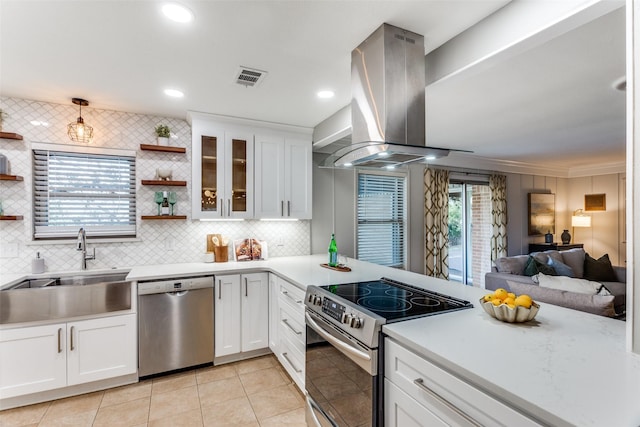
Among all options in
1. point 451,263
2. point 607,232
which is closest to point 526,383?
point 451,263

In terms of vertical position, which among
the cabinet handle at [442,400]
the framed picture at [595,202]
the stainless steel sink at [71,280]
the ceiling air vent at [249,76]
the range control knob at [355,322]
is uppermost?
the ceiling air vent at [249,76]

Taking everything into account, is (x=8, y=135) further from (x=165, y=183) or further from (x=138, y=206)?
(x=165, y=183)

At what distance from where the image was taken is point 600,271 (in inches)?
179

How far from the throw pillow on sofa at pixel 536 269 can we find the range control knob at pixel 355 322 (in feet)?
11.7

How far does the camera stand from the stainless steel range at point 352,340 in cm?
145

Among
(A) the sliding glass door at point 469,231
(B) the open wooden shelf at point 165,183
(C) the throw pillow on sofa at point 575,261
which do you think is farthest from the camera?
(A) the sliding glass door at point 469,231

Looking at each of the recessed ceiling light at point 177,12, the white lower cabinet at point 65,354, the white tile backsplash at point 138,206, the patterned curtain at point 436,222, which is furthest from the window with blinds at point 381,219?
the recessed ceiling light at point 177,12

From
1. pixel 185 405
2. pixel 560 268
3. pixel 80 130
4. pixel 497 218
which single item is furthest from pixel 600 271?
pixel 80 130

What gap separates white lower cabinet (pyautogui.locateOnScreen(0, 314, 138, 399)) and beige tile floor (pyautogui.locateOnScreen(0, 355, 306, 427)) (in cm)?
16

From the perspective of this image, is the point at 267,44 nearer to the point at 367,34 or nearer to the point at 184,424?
the point at 367,34

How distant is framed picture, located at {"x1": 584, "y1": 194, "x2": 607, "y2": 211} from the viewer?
20.4 feet

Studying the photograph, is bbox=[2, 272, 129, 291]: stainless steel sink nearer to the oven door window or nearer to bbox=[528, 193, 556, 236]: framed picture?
the oven door window

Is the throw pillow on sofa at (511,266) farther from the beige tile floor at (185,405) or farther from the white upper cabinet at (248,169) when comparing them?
the beige tile floor at (185,405)

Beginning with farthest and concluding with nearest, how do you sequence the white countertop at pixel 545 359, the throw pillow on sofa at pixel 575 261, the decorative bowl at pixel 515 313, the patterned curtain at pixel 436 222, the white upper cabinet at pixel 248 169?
the patterned curtain at pixel 436 222, the throw pillow on sofa at pixel 575 261, the white upper cabinet at pixel 248 169, the decorative bowl at pixel 515 313, the white countertop at pixel 545 359
